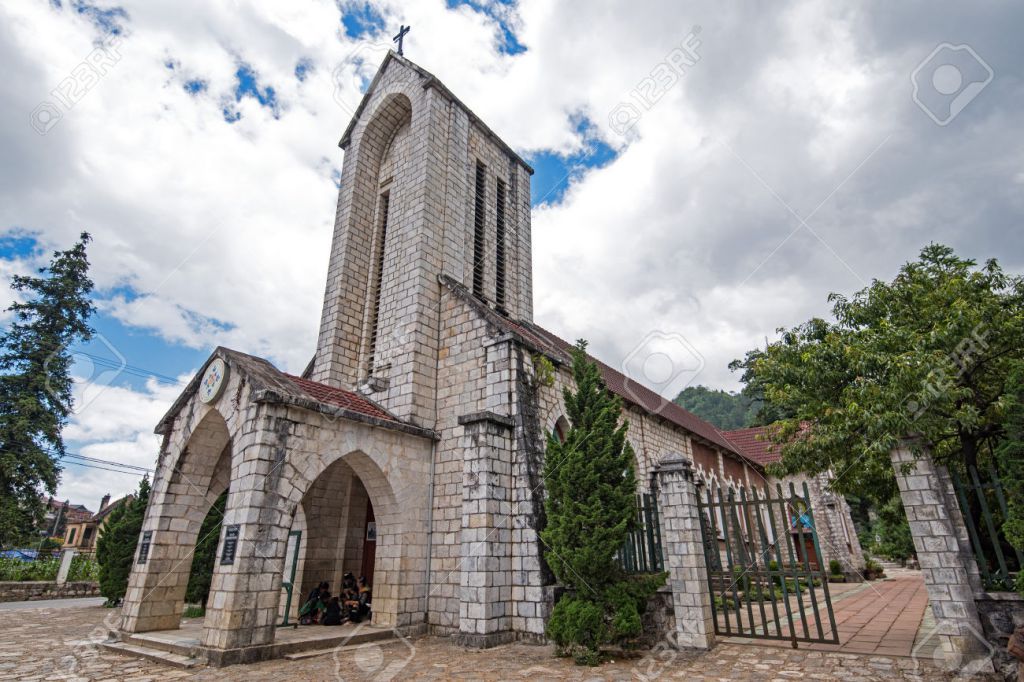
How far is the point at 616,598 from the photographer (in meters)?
7.74

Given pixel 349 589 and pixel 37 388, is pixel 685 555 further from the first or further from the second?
pixel 37 388

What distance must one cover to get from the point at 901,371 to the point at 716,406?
79.8 metres

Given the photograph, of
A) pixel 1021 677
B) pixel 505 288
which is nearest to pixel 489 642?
pixel 1021 677

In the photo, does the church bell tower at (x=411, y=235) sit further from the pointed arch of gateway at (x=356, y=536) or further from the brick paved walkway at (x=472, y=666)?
the brick paved walkway at (x=472, y=666)

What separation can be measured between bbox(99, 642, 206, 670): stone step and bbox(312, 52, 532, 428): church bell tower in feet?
17.5

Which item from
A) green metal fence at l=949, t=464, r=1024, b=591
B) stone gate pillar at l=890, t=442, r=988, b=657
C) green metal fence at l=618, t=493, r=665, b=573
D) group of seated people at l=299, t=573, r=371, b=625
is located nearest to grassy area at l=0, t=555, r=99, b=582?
group of seated people at l=299, t=573, r=371, b=625

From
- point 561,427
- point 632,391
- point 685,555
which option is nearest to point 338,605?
Result: point 561,427

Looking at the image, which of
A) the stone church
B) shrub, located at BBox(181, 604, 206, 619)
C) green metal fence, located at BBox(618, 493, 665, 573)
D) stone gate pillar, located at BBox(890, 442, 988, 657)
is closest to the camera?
stone gate pillar, located at BBox(890, 442, 988, 657)

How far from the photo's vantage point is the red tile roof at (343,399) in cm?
1005

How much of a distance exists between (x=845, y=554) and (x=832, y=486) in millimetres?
19955

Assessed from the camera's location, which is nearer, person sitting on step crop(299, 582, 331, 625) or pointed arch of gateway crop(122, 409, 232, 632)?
pointed arch of gateway crop(122, 409, 232, 632)

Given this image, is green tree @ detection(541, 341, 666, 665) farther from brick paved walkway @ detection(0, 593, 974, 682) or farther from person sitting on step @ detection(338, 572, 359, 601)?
person sitting on step @ detection(338, 572, 359, 601)

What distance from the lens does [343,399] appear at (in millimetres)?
10789

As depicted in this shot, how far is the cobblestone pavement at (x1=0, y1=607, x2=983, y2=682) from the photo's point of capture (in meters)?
6.28
